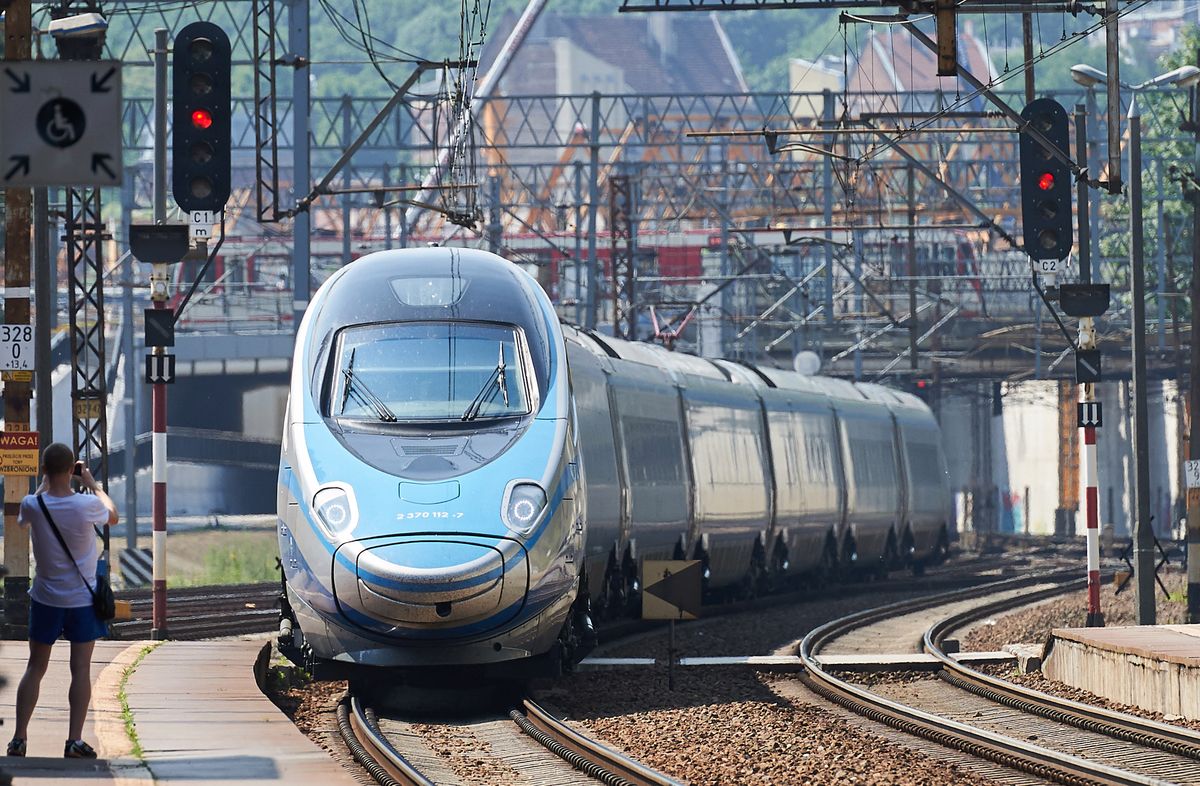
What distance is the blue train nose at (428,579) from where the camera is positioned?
46.0 ft

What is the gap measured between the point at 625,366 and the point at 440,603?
328 inches

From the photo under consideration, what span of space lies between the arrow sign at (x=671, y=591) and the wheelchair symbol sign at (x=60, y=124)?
847 centimetres

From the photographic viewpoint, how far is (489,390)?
15.8 m

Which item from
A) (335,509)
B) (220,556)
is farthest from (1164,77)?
(220,556)

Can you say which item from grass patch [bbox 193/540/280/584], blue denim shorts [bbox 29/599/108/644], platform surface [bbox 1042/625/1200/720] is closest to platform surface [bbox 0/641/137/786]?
blue denim shorts [bbox 29/599/108/644]

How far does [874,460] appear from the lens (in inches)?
1496

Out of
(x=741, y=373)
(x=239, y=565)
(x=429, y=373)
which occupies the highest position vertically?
(x=741, y=373)

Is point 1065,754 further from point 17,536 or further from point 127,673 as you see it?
point 17,536

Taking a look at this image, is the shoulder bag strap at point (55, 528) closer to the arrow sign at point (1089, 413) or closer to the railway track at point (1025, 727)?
the railway track at point (1025, 727)

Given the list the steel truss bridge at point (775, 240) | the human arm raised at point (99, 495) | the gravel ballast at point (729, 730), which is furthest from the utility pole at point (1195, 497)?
the human arm raised at point (99, 495)

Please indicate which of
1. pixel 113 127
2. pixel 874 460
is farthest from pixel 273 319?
pixel 113 127

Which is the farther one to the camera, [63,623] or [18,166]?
[63,623]

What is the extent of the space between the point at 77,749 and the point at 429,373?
5.49m

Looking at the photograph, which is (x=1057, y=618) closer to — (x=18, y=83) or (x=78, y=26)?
A: (x=78, y=26)
